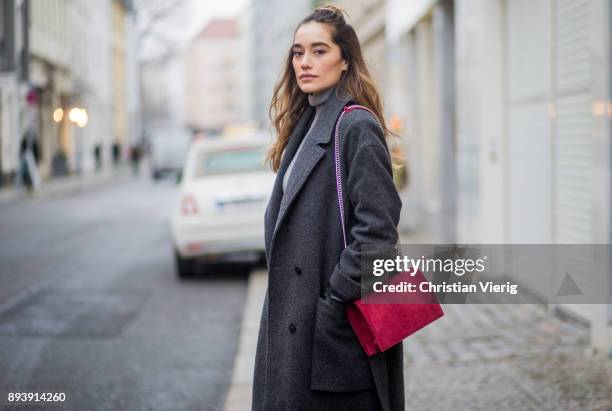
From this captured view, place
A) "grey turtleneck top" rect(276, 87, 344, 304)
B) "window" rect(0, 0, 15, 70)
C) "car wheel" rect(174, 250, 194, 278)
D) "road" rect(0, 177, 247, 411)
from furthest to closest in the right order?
1. "window" rect(0, 0, 15, 70)
2. "car wheel" rect(174, 250, 194, 278)
3. "road" rect(0, 177, 247, 411)
4. "grey turtleneck top" rect(276, 87, 344, 304)

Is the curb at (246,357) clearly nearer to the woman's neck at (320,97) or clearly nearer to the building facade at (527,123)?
the building facade at (527,123)

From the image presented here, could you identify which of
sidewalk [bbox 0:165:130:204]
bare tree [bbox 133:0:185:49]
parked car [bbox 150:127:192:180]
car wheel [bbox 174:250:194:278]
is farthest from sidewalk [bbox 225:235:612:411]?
bare tree [bbox 133:0:185:49]

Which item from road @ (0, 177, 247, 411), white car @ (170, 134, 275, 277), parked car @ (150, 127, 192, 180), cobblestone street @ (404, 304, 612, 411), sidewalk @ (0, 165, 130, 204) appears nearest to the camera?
cobblestone street @ (404, 304, 612, 411)

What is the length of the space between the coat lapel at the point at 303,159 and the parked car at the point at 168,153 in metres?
41.6

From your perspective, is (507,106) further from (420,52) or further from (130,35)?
(130,35)

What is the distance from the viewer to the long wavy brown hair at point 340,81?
3180 millimetres

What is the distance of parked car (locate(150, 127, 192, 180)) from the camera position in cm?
4556

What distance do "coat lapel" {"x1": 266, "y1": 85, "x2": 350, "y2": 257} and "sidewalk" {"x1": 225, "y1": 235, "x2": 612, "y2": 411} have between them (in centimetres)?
238

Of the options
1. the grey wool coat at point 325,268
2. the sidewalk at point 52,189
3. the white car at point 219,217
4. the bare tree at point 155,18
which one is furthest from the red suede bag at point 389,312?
the bare tree at point 155,18

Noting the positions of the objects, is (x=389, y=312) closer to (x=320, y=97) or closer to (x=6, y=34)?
(x=320, y=97)

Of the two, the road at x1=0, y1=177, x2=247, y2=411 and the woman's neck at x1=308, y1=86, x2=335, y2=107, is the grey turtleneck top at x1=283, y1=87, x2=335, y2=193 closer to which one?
the woman's neck at x1=308, y1=86, x2=335, y2=107

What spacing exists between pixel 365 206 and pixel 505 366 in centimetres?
351

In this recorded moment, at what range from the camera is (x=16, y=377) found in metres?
6.22

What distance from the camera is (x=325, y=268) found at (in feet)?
10.0
